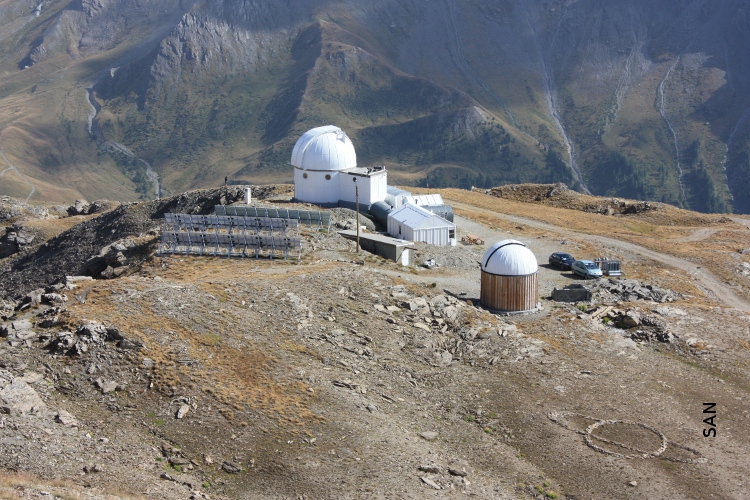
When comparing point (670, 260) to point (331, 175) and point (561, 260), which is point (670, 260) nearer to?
point (561, 260)

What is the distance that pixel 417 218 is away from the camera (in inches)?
2076

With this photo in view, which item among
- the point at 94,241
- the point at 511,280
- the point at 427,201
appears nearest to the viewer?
the point at 511,280

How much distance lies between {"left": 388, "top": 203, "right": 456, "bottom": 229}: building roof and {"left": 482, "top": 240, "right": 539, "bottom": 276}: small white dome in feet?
40.9

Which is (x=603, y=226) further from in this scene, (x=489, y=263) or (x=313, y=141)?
(x=489, y=263)

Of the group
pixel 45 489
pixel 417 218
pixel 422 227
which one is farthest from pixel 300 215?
pixel 45 489

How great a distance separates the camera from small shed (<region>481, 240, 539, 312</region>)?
39000 millimetres

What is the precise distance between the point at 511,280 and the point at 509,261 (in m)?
0.92

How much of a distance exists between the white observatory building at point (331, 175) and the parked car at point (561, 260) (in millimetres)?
14089

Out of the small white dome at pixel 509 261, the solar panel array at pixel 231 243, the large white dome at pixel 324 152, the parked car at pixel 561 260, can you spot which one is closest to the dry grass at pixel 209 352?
the solar panel array at pixel 231 243

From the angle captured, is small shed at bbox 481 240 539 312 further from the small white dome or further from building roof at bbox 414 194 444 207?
building roof at bbox 414 194 444 207

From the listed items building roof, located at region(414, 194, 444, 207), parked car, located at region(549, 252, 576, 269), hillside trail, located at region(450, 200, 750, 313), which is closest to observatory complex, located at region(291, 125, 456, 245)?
building roof, located at region(414, 194, 444, 207)

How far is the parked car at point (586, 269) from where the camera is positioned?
4759 centimetres

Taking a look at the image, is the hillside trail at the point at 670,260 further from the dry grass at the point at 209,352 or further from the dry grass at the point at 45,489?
the dry grass at the point at 45,489

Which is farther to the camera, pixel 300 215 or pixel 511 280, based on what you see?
pixel 300 215
